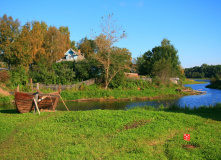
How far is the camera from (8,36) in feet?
130

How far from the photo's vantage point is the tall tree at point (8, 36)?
126 ft

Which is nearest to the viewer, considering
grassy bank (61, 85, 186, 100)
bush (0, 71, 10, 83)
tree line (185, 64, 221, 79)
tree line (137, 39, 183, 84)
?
grassy bank (61, 85, 186, 100)

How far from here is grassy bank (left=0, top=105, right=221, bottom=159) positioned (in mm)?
6691

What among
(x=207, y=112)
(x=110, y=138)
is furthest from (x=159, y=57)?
(x=110, y=138)

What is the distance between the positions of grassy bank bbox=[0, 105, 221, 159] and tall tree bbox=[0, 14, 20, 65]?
30.4m

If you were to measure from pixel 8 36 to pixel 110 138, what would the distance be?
127 feet

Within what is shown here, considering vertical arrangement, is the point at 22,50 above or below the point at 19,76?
above

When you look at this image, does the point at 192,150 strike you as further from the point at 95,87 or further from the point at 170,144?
the point at 95,87

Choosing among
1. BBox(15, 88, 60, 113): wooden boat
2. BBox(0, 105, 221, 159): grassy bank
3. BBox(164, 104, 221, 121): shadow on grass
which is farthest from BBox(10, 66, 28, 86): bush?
BBox(164, 104, 221, 121): shadow on grass

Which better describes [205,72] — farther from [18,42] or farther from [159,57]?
[18,42]

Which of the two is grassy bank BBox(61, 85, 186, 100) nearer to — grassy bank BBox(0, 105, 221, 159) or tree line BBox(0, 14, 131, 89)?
tree line BBox(0, 14, 131, 89)

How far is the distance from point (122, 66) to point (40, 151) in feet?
104

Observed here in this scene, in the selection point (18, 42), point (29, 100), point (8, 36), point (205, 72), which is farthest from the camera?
point (205, 72)

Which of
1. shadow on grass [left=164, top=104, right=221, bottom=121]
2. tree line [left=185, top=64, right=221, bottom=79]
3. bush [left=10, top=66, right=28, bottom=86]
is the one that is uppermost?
tree line [left=185, top=64, right=221, bottom=79]
